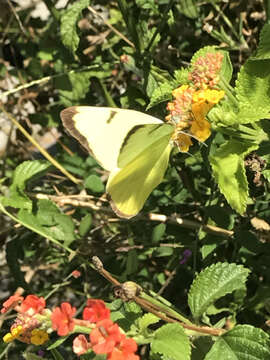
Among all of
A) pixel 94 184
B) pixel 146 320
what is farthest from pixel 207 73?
pixel 94 184

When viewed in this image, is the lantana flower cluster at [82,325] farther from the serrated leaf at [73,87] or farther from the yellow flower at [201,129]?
the serrated leaf at [73,87]

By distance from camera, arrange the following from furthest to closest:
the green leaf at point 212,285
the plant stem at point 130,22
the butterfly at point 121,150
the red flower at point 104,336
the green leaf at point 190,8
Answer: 1. the green leaf at point 190,8
2. the plant stem at point 130,22
3. the butterfly at point 121,150
4. the green leaf at point 212,285
5. the red flower at point 104,336

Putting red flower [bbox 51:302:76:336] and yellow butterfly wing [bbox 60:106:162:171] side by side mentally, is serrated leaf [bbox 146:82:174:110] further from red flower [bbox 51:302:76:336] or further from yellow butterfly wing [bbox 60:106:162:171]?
red flower [bbox 51:302:76:336]

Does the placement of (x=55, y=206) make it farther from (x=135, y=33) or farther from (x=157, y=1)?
(x=157, y=1)

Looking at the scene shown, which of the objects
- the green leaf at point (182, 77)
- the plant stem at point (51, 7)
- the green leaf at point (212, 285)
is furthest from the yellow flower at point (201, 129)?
the plant stem at point (51, 7)

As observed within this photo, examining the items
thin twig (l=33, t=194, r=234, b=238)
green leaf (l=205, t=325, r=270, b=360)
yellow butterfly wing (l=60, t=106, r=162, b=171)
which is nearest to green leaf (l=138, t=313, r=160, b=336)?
green leaf (l=205, t=325, r=270, b=360)

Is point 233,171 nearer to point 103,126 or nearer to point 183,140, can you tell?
point 183,140
